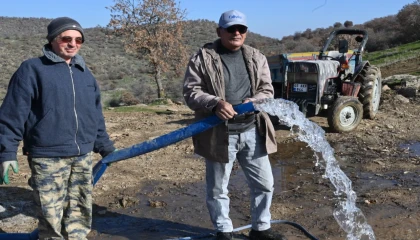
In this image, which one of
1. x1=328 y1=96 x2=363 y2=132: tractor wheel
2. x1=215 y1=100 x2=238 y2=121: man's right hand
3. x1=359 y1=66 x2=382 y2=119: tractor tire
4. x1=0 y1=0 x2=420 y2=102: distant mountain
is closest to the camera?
x1=215 y1=100 x2=238 y2=121: man's right hand

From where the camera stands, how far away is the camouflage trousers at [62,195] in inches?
114

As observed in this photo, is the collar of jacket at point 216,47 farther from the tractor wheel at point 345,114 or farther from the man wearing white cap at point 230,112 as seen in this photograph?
the tractor wheel at point 345,114

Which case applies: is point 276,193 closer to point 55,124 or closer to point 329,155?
point 329,155

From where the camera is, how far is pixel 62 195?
9.91 feet

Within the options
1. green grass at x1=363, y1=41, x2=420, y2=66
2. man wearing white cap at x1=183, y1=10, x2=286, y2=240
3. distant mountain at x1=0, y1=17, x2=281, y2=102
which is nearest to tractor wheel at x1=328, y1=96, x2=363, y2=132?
man wearing white cap at x1=183, y1=10, x2=286, y2=240

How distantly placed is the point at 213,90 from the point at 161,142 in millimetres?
528

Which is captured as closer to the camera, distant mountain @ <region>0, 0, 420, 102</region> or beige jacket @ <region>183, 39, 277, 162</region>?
beige jacket @ <region>183, 39, 277, 162</region>

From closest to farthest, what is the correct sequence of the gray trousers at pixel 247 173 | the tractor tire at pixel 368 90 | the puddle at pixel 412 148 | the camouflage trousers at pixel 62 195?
the camouflage trousers at pixel 62 195, the gray trousers at pixel 247 173, the puddle at pixel 412 148, the tractor tire at pixel 368 90

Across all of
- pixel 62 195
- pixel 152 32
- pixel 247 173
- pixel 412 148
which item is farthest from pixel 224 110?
pixel 152 32

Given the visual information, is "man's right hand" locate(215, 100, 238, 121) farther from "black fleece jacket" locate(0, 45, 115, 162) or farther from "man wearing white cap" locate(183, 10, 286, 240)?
"black fleece jacket" locate(0, 45, 115, 162)

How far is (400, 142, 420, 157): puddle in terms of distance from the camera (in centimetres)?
624

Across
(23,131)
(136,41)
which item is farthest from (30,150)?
(136,41)

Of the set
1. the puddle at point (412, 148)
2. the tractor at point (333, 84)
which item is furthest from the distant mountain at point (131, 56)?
the puddle at point (412, 148)

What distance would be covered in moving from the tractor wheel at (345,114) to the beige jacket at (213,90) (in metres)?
4.49
